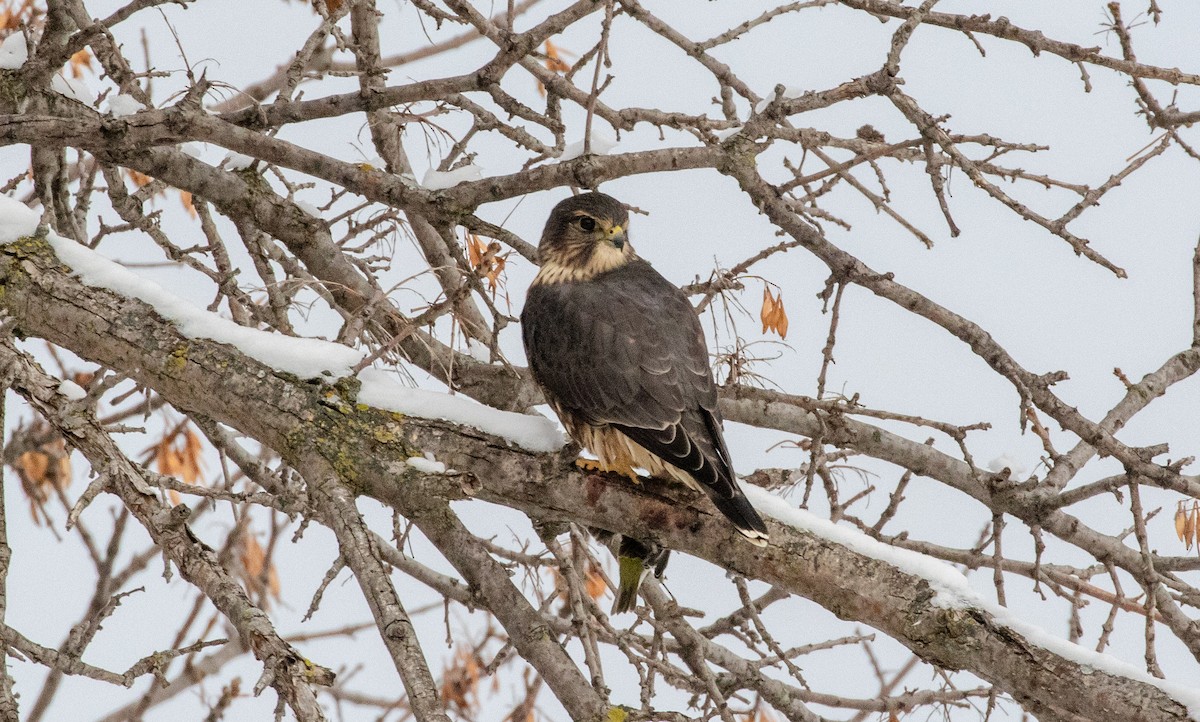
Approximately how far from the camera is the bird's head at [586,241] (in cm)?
463

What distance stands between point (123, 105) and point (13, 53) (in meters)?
0.57

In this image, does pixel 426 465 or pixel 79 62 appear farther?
pixel 79 62

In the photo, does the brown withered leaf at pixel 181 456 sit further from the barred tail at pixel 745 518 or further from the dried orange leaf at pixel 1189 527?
the dried orange leaf at pixel 1189 527

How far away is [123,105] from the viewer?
14.1ft

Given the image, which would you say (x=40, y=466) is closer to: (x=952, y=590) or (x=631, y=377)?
(x=631, y=377)

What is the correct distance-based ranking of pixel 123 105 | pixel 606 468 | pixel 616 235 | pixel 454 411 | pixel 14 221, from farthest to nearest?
pixel 616 235
pixel 123 105
pixel 14 221
pixel 606 468
pixel 454 411

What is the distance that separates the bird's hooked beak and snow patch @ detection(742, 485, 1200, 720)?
140cm

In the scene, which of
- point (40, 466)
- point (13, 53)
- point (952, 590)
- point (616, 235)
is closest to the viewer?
point (952, 590)

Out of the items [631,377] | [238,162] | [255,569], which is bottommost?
[631,377]

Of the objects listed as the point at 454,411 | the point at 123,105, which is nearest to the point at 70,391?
the point at 123,105

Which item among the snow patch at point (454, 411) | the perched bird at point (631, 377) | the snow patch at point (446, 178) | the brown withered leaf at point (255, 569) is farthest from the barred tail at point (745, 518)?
the brown withered leaf at point (255, 569)

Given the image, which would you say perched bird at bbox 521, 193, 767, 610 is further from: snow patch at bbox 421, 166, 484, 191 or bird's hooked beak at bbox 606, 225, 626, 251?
snow patch at bbox 421, 166, 484, 191

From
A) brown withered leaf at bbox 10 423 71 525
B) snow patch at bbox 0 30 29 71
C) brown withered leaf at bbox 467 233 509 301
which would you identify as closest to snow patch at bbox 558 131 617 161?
brown withered leaf at bbox 467 233 509 301

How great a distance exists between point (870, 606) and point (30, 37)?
375cm
